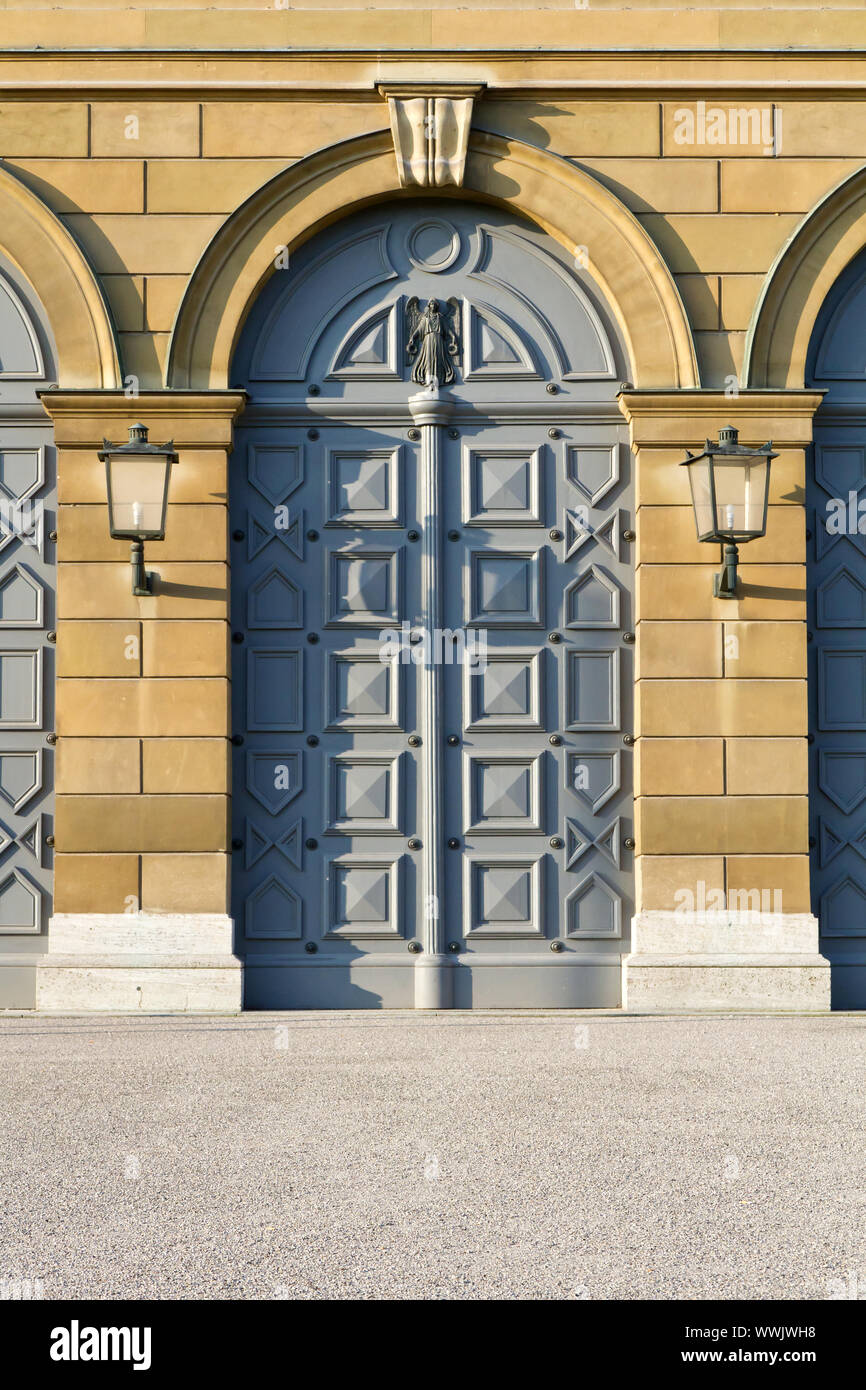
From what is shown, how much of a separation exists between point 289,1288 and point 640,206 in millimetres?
8154

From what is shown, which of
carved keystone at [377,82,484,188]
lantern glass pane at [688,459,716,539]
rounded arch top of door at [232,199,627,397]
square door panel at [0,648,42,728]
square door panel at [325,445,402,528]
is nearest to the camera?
lantern glass pane at [688,459,716,539]

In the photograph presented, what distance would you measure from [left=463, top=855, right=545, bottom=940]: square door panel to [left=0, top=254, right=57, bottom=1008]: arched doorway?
2.57m

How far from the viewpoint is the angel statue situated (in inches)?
443

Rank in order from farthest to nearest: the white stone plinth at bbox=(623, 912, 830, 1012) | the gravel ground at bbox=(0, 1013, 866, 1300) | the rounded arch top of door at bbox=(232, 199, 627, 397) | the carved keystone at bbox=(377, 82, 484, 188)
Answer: the rounded arch top of door at bbox=(232, 199, 627, 397)
the carved keystone at bbox=(377, 82, 484, 188)
the white stone plinth at bbox=(623, 912, 830, 1012)
the gravel ground at bbox=(0, 1013, 866, 1300)

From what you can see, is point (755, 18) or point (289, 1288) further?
point (755, 18)

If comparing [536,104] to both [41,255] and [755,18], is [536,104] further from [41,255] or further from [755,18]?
[41,255]

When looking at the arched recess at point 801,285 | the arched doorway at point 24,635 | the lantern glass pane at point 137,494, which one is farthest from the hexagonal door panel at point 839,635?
the arched doorway at point 24,635

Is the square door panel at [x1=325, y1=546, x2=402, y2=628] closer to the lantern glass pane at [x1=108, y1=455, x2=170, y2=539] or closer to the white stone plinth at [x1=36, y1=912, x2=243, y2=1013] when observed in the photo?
the lantern glass pane at [x1=108, y1=455, x2=170, y2=539]

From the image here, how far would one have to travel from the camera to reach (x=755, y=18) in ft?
36.6

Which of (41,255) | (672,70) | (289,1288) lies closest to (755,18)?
(672,70)

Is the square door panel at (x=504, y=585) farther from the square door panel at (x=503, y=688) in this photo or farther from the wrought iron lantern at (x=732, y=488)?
the wrought iron lantern at (x=732, y=488)

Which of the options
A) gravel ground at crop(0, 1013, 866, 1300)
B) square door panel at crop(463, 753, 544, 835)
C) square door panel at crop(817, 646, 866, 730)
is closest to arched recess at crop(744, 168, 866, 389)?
square door panel at crop(817, 646, 866, 730)

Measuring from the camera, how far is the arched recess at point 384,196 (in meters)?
11.0

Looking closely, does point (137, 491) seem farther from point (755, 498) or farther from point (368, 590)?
point (755, 498)
